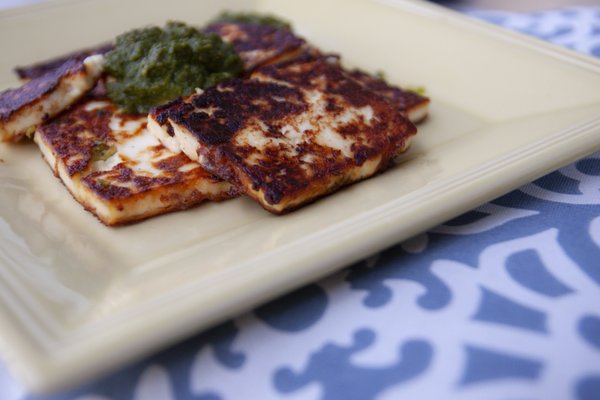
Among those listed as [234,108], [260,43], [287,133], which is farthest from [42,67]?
[287,133]

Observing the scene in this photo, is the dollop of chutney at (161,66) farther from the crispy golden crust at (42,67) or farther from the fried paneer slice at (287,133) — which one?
the crispy golden crust at (42,67)

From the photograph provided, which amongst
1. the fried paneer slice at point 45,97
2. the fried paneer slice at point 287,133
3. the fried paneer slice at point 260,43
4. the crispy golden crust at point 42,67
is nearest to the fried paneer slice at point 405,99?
the fried paneer slice at point 287,133

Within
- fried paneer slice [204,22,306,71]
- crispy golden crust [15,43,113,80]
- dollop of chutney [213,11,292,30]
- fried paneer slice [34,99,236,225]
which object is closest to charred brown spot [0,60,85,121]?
fried paneer slice [34,99,236,225]

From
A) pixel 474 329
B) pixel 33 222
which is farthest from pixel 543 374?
pixel 33 222

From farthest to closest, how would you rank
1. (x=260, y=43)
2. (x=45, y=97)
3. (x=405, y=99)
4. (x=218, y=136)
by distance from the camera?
1. (x=260, y=43)
2. (x=405, y=99)
3. (x=45, y=97)
4. (x=218, y=136)

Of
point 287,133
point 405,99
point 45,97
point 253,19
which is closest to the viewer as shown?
point 287,133

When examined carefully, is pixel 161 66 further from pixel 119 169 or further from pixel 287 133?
pixel 287 133

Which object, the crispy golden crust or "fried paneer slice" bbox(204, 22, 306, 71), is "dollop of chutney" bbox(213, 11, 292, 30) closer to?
"fried paneer slice" bbox(204, 22, 306, 71)
